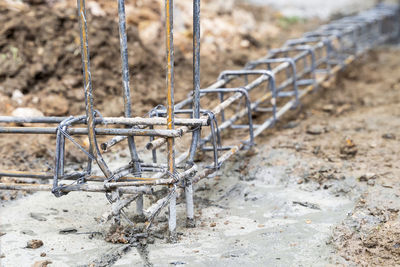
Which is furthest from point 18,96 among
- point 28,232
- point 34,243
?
point 34,243

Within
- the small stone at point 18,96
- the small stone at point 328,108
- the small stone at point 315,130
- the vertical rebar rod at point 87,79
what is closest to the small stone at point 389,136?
the small stone at point 315,130

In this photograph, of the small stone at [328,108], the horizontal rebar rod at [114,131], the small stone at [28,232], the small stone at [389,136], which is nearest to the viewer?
the horizontal rebar rod at [114,131]

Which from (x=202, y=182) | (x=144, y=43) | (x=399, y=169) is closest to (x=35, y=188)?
(x=202, y=182)

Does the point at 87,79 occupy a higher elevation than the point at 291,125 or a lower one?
higher

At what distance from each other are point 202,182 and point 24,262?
212cm

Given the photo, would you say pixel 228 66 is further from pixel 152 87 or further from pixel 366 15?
pixel 366 15

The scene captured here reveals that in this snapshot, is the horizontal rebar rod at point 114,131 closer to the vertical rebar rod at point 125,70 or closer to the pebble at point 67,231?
the vertical rebar rod at point 125,70

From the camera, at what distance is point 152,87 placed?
8352mm

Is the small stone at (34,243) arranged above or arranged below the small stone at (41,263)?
above

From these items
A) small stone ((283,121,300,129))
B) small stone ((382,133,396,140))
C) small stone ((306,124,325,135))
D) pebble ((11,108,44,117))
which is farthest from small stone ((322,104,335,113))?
pebble ((11,108,44,117))

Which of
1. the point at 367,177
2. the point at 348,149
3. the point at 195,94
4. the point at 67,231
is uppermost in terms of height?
the point at 195,94

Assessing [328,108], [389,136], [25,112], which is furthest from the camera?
[328,108]

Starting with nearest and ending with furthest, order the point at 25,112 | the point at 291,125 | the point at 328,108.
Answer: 1. the point at 291,125
2. the point at 25,112
3. the point at 328,108

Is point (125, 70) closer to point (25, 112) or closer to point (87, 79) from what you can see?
point (87, 79)
